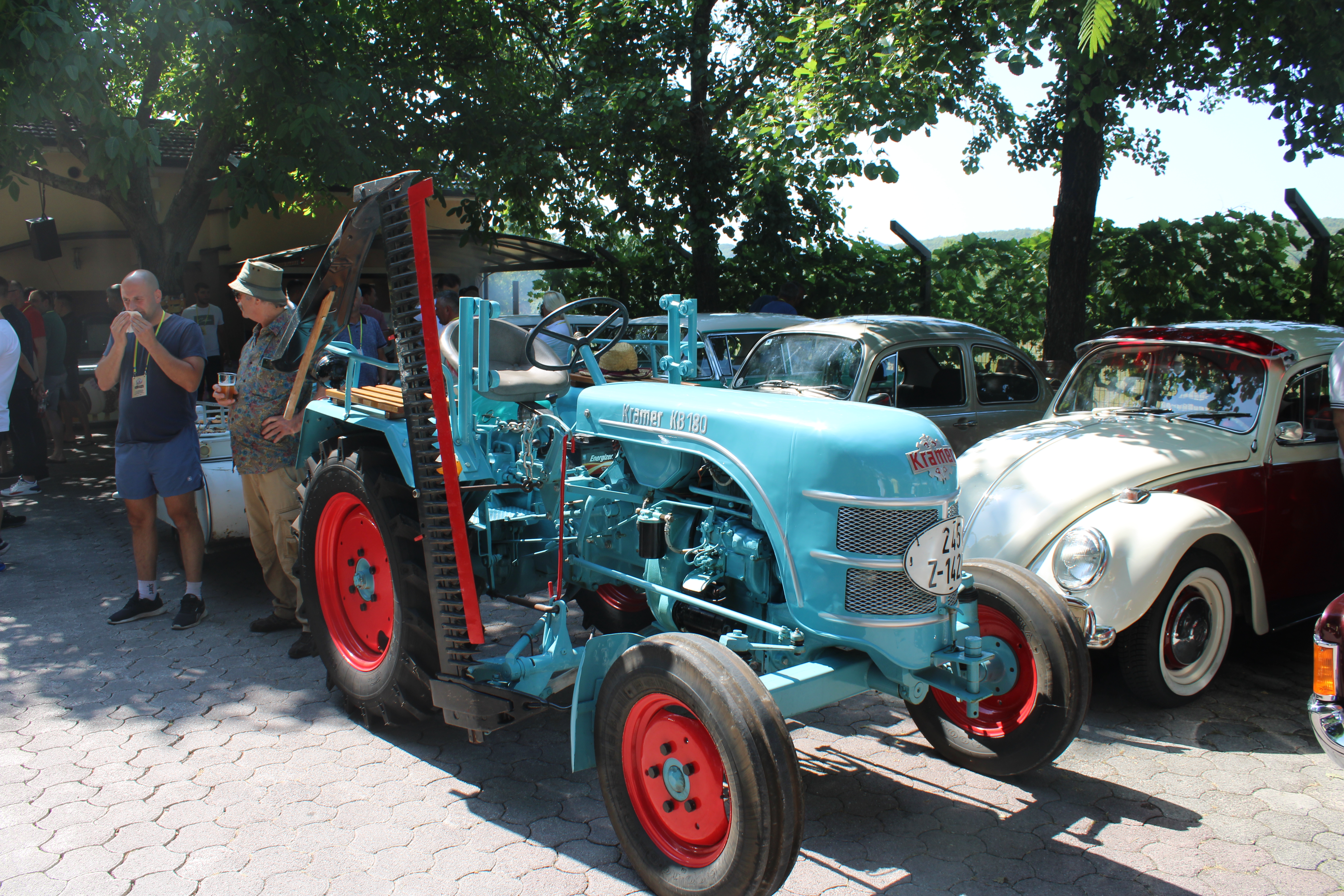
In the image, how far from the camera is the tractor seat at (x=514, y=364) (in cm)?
358

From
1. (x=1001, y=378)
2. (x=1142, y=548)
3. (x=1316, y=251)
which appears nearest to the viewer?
(x=1142, y=548)

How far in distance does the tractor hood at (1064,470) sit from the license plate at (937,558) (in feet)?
4.58

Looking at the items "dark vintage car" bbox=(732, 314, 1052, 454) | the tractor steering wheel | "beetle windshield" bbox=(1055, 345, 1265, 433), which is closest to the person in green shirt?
"dark vintage car" bbox=(732, 314, 1052, 454)

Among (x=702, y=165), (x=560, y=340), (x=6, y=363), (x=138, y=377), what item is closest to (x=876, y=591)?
(x=560, y=340)

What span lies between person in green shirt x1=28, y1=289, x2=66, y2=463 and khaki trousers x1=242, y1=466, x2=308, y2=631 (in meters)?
6.77

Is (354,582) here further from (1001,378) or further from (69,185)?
(69,185)

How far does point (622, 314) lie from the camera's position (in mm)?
3836

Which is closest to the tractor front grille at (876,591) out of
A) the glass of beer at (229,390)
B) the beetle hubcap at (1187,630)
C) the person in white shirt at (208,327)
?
the beetle hubcap at (1187,630)

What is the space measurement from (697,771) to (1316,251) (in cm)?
996

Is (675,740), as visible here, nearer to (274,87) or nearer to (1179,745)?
(1179,745)

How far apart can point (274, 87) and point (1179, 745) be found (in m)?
7.80

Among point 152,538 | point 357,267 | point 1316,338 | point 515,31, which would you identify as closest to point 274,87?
point 152,538

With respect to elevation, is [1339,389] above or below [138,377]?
below

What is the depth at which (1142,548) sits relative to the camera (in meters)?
3.88
